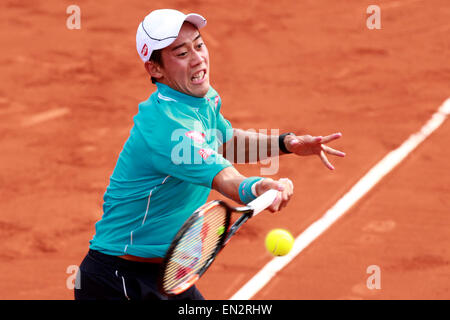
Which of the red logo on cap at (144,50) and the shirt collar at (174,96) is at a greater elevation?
the red logo on cap at (144,50)

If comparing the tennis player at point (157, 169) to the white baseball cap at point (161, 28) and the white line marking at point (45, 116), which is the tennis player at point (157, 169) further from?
Answer: the white line marking at point (45, 116)

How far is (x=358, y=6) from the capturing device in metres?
10.7

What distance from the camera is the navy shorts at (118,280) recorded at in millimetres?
4102

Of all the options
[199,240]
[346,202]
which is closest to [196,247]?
[199,240]

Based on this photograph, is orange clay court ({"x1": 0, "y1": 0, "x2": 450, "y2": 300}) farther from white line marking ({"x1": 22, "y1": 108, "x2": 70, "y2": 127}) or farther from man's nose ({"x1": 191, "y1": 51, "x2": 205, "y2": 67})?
man's nose ({"x1": 191, "y1": 51, "x2": 205, "y2": 67})

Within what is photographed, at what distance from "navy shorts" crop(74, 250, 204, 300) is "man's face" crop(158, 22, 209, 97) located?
101cm

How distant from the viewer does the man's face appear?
402 centimetres

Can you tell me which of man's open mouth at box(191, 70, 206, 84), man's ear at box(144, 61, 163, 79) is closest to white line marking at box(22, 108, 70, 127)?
man's ear at box(144, 61, 163, 79)

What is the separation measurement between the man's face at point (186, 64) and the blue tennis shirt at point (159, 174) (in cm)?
5

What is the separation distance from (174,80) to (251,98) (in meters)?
4.63

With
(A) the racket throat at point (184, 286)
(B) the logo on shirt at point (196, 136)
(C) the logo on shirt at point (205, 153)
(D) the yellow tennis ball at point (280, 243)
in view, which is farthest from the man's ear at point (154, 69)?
(D) the yellow tennis ball at point (280, 243)
